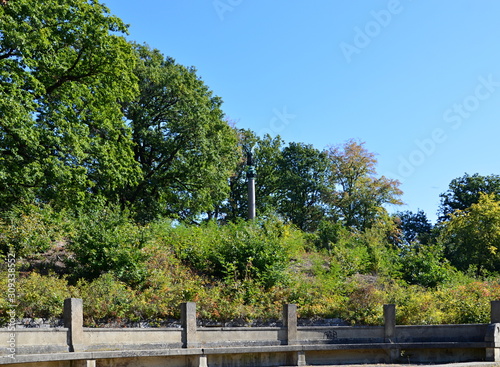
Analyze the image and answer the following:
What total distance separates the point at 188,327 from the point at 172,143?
61.9 ft

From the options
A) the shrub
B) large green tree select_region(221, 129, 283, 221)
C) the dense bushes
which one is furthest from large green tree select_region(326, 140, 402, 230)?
the shrub

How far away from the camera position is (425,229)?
210 ft

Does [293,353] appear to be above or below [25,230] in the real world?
below

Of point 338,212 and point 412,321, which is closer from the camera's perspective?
point 412,321

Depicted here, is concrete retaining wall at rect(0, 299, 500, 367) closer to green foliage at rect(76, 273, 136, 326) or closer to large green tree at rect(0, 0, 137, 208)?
green foliage at rect(76, 273, 136, 326)

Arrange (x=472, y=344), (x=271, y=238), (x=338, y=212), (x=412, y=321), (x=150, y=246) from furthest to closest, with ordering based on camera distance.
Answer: (x=338, y=212)
(x=271, y=238)
(x=150, y=246)
(x=412, y=321)
(x=472, y=344)

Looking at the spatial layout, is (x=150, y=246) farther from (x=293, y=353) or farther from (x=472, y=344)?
(x=472, y=344)

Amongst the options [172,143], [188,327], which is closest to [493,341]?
[188,327]

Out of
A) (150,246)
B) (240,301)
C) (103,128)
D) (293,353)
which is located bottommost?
(293,353)

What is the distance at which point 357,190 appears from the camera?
39.6 m

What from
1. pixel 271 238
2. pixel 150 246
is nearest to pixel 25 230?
pixel 150 246

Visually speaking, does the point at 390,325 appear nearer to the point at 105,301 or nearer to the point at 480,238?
the point at 105,301

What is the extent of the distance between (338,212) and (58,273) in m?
27.1

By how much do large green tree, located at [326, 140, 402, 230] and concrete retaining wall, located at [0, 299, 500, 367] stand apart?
22.3 metres
